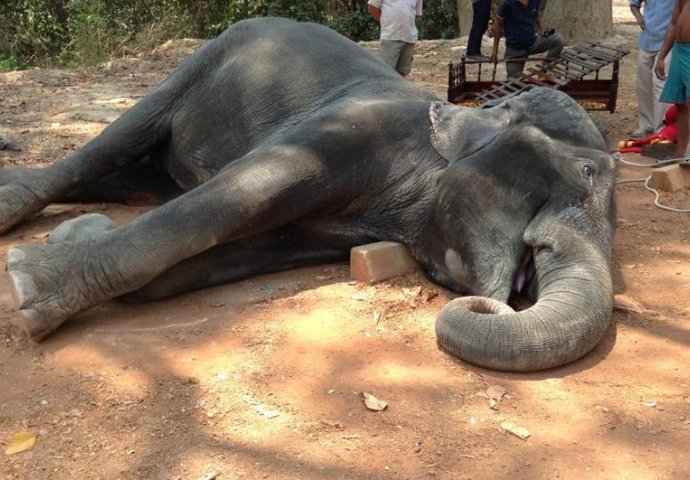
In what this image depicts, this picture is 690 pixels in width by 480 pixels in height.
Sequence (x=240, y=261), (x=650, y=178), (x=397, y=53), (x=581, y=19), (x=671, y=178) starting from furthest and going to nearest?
(x=581, y=19), (x=397, y=53), (x=650, y=178), (x=671, y=178), (x=240, y=261)

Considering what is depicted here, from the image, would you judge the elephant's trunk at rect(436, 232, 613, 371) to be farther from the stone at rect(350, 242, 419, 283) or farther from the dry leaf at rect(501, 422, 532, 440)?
the stone at rect(350, 242, 419, 283)

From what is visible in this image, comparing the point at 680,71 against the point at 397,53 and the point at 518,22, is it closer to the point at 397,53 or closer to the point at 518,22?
the point at 518,22

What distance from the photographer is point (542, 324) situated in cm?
283

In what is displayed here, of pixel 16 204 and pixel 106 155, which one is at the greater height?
pixel 106 155

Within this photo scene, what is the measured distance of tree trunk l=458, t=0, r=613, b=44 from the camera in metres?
13.5

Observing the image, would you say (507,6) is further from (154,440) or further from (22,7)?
(22,7)

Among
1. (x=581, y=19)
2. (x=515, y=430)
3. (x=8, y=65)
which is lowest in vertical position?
(x=8, y=65)

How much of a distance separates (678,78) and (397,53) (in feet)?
10.9

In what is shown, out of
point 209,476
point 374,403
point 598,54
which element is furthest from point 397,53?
point 209,476

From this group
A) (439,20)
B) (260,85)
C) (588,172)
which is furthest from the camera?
(439,20)

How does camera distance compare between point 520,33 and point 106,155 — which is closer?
point 106,155

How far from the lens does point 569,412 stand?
9.07 feet

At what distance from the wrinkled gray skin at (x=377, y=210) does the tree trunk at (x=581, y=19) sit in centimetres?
975

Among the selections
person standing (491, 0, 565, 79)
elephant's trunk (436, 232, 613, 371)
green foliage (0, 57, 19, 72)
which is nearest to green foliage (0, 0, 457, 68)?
green foliage (0, 57, 19, 72)
